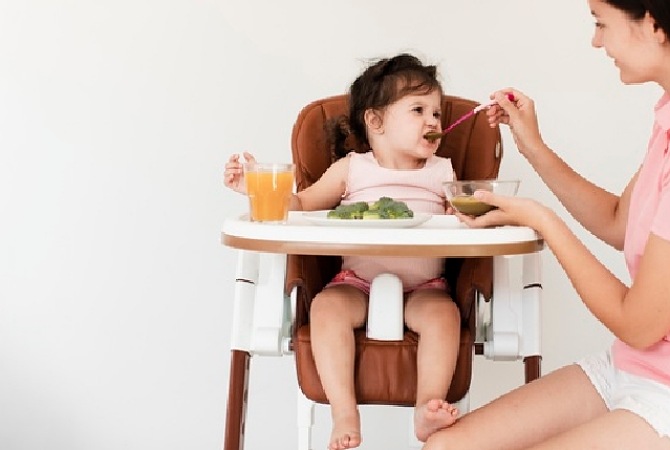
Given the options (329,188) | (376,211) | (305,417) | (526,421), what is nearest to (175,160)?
(329,188)

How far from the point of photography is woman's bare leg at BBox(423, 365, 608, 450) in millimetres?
1746

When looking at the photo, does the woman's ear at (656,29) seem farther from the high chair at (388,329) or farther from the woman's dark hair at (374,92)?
the woman's dark hair at (374,92)

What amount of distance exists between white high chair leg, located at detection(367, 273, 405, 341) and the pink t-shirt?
1.52 ft

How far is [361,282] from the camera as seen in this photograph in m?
2.27

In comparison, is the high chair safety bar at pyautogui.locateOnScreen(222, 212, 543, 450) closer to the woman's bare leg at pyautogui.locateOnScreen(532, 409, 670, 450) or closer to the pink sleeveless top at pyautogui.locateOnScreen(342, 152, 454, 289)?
the pink sleeveless top at pyautogui.locateOnScreen(342, 152, 454, 289)

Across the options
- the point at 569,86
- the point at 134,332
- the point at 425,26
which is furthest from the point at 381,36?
the point at 134,332

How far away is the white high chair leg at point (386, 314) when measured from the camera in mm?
2043

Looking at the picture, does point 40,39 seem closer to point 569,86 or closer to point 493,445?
point 569,86

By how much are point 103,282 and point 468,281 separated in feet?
4.53

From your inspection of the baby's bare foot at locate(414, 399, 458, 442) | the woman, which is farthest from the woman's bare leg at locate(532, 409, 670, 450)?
the baby's bare foot at locate(414, 399, 458, 442)

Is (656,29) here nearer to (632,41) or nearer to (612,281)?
(632,41)

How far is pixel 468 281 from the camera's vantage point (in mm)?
2160

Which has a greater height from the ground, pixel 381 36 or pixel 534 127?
pixel 381 36

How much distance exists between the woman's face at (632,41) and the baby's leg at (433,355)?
649mm
